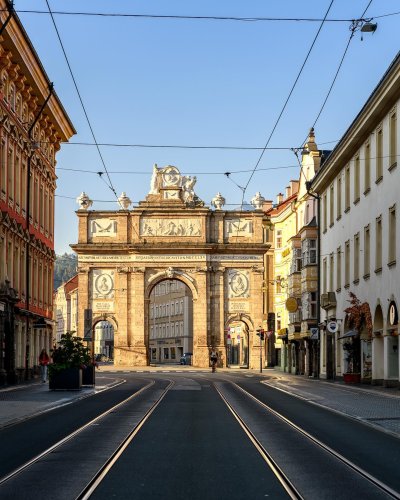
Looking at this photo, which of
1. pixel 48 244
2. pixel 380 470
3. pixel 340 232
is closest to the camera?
pixel 380 470

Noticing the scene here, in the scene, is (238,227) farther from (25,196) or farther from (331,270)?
(25,196)

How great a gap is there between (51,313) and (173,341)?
250 ft

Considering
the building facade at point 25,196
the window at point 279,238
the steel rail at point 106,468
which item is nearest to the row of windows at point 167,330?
the window at point 279,238

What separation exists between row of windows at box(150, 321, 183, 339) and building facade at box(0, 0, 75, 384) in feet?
239

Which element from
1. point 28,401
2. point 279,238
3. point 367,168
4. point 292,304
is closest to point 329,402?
point 28,401

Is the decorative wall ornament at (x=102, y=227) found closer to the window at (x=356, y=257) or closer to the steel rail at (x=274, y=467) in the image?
the window at (x=356, y=257)

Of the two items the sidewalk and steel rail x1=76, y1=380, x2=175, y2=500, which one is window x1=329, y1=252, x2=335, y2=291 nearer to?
the sidewalk

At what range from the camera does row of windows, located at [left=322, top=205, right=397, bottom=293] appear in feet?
137

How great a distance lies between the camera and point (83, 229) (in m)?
95.2

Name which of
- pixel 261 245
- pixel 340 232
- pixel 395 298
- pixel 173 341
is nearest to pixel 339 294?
pixel 340 232

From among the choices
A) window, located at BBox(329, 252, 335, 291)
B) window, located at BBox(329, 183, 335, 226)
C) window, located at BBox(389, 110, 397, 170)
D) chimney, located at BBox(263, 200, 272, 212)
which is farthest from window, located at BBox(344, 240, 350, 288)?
chimney, located at BBox(263, 200, 272, 212)

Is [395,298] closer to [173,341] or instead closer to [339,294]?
[339,294]

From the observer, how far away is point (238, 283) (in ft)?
314

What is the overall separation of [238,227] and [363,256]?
47834 mm
